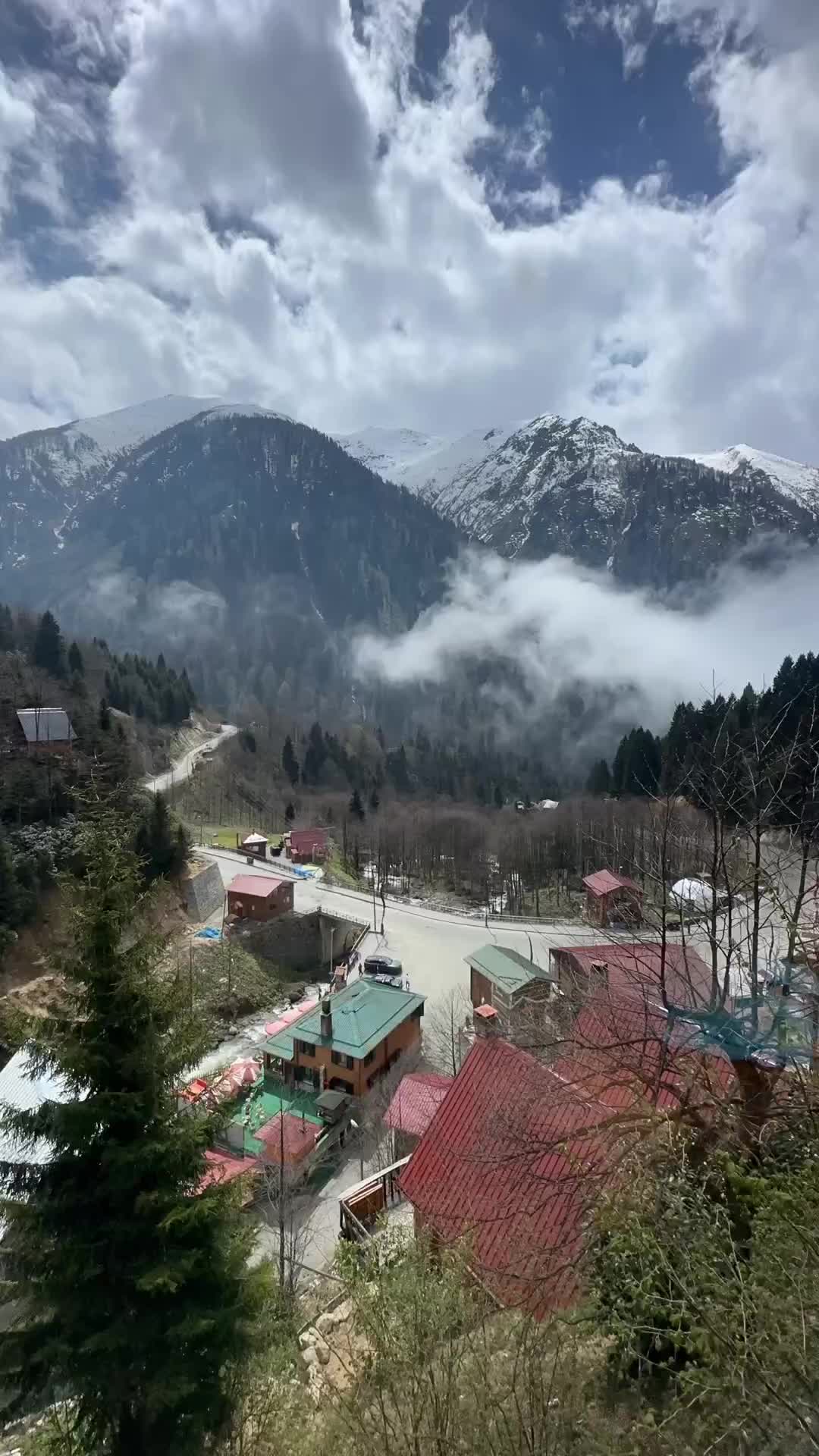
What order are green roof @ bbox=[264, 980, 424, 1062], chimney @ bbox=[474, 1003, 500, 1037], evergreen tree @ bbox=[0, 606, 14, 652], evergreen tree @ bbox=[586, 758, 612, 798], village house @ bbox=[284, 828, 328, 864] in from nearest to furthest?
green roof @ bbox=[264, 980, 424, 1062], chimney @ bbox=[474, 1003, 500, 1037], village house @ bbox=[284, 828, 328, 864], evergreen tree @ bbox=[0, 606, 14, 652], evergreen tree @ bbox=[586, 758, 612, 798]

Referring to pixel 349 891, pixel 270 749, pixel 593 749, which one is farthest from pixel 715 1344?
pixel 593 749

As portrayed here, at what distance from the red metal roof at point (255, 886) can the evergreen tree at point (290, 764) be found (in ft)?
187

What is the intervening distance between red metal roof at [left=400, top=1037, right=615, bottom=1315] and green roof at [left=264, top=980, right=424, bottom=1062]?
51.1 ft

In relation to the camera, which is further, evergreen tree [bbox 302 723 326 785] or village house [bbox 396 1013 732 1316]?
evergreen tree [bbox 302 723 326 785]

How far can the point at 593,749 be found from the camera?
192 metres

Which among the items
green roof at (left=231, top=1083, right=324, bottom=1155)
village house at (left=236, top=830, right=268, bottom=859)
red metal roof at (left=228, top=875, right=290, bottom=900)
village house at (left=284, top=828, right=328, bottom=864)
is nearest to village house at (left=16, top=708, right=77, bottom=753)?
red metal roof at (left=228, top=875, right=290, bottom=900)

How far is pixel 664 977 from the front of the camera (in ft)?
26.5

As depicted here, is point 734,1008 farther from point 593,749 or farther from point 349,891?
point 593,749

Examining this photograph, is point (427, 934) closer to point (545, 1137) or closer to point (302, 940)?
point (302, 940)

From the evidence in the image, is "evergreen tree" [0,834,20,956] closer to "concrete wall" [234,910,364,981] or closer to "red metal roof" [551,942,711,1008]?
"concrete wall" [234,910,364,981]

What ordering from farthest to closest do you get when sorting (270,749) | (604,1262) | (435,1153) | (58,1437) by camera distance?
(270,749)
(435,1153)
(58,1437)
(604,1262)

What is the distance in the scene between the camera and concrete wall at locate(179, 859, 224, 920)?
42.6m

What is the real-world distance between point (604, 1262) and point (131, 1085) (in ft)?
16.3

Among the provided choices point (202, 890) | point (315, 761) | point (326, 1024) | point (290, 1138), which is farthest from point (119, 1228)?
point (315, 761)
